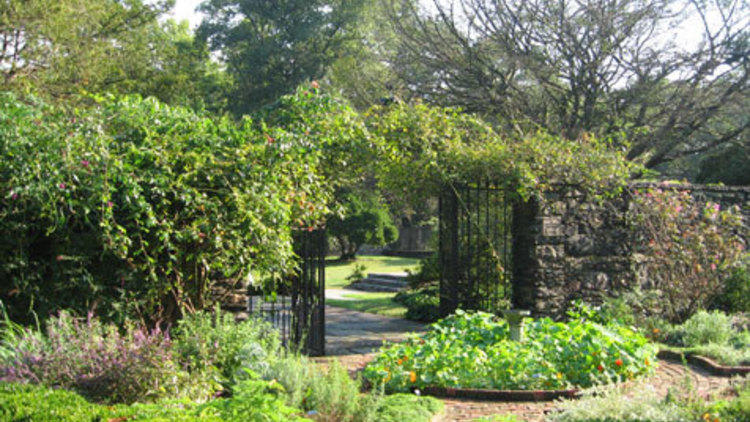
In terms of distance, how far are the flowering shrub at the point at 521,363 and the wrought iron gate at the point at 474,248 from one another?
2.50m

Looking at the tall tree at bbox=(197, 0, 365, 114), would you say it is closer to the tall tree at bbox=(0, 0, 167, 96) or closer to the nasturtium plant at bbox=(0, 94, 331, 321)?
the tall tree at bbox=(0, 0, 167, 96)

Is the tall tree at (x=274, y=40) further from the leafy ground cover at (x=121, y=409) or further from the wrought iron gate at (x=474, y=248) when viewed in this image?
the leafy ground cover at (x=121, y=409)

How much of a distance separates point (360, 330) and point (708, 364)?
4.40m

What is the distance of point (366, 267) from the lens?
19672 mm

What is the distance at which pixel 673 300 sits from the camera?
8.52 m

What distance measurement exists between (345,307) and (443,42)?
17.3 ft

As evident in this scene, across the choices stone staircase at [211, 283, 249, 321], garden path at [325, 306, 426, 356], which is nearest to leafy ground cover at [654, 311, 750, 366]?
garden path at [325, 306, 426, 356]

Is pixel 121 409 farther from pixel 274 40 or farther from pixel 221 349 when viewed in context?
pixel 274 40

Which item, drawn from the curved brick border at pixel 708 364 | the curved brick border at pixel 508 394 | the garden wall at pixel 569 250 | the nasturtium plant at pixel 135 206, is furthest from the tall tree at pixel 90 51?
the curved brick border at pixel 708 364

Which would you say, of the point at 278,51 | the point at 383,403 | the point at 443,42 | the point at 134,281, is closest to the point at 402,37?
the point at 443,42

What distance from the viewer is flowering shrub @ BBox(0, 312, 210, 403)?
4.16 m

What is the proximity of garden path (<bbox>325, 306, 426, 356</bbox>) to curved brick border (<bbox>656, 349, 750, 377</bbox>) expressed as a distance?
2.77 meters

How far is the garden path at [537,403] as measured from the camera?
464 centimetres

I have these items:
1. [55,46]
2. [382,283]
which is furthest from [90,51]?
[382,283]
